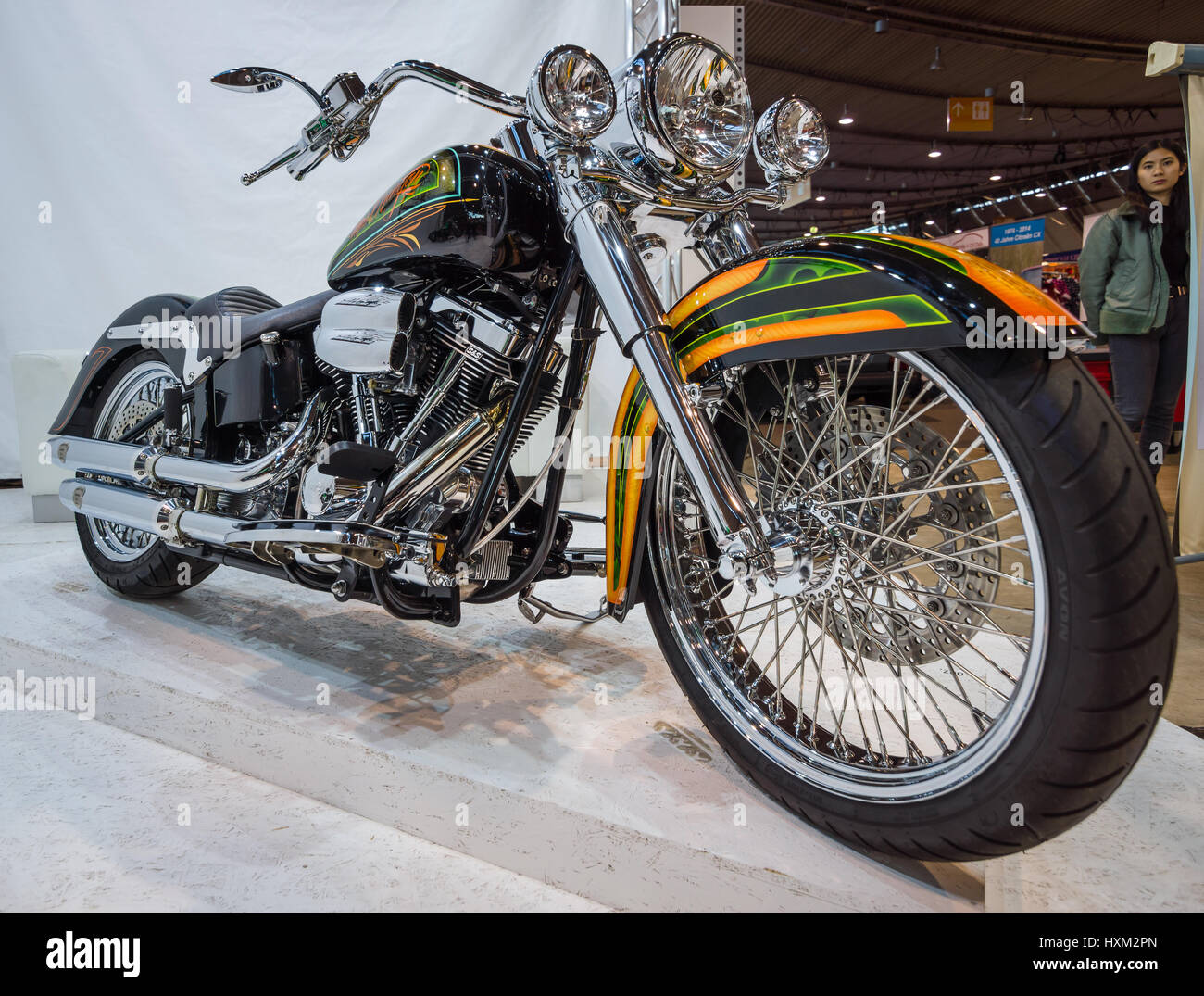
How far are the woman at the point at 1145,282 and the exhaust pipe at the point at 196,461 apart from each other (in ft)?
10.3

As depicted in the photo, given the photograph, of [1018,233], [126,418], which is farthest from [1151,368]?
[1018,233]

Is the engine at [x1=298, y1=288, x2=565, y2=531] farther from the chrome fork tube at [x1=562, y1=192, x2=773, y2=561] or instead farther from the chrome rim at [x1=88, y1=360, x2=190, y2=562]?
the chrome rim at [x1=88, y1=360, x2=190, y2=562]

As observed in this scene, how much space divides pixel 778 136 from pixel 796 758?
3.41ft

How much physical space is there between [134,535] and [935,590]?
229 cm

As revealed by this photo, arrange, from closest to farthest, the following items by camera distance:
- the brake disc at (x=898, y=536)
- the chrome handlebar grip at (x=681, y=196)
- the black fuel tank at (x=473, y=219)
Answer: the brake disc at (x=898, y=536), the chrome handlebar grip at (x=681, y=196), the black fuel tank at (x=473, y=219)

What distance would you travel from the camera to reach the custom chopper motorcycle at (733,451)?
3.09 feet

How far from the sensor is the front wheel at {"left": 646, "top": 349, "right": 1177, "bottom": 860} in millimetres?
903

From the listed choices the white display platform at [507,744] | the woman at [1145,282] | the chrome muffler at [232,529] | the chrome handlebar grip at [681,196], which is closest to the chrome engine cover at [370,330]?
the chrome muffler at [232,529]

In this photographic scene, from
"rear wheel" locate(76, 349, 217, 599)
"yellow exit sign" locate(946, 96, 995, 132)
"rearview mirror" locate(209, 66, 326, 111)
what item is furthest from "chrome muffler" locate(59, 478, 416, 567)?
"yellow exit sign" locate(946, 96, 995, 132)

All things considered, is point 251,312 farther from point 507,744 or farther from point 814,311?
point 814,311

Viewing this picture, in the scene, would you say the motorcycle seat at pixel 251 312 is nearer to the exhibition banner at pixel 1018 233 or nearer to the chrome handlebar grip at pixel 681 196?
the chrome handlebar grip at pixel 681 196

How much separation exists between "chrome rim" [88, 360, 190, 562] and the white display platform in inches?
7.1
